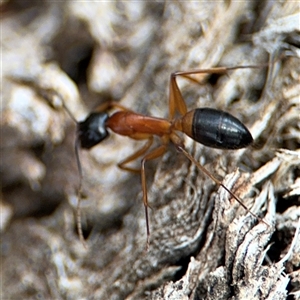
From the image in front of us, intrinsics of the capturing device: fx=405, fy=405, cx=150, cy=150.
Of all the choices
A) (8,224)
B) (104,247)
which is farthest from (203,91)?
(8,224)

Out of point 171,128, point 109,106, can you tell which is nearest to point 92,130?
point 109,106

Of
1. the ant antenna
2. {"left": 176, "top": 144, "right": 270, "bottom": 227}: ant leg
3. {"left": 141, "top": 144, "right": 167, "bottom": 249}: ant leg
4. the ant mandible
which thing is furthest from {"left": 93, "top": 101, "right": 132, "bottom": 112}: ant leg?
{"left": 176, "top": 144, "right": 270, "bottom": 227}: ant leg

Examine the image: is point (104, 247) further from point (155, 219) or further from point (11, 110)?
point (11, 110)

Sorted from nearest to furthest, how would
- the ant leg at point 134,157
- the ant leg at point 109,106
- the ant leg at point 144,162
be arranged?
the ant leg at point 144,162 → the ant leg at point 134,157 → the ant leg at point 109,106

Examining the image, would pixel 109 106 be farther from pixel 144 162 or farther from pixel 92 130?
pixel 144 162

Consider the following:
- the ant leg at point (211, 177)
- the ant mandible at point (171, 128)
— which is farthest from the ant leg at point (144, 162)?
the ant leg at point (211, 177)

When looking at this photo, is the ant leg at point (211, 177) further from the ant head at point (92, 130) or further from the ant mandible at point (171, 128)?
the ant head at point (92, 130)
